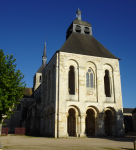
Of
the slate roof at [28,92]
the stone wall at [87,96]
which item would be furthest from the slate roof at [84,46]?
the slate roof at [28,92]

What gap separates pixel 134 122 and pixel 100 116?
26.9 metres

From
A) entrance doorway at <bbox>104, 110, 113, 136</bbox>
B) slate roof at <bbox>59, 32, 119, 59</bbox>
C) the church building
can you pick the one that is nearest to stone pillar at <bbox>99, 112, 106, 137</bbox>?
the church building

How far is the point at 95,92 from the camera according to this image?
25.6m

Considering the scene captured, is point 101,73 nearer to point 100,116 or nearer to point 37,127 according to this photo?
point 100,116

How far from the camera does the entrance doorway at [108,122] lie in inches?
1002

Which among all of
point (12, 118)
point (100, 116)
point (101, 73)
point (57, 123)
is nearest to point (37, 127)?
point (57, 123)

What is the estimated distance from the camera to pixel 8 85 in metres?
14.2

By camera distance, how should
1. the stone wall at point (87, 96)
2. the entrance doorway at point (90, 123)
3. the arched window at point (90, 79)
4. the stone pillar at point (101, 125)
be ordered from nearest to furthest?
1. the stone wall at point (87, 96)
2. the stone pillar at point (101, 125)
3. the entrance doorway at point (90, 123)
4. the arched window at point (90, 79)

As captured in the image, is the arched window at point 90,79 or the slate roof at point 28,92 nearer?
the arched window at point 90,79

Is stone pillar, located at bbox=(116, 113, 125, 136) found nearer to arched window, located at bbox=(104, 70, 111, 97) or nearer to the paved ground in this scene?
arched window, located at bbox=(104, 70, 111, 97)

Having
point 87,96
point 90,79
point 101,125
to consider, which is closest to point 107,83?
point 90,79

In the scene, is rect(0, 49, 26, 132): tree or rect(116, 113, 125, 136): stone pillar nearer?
rect(0, 49, 26, 132): tree

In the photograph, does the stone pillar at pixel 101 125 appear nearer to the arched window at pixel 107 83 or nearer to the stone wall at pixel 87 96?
the stone wall at pixel 87 96

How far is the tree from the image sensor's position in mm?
14102
